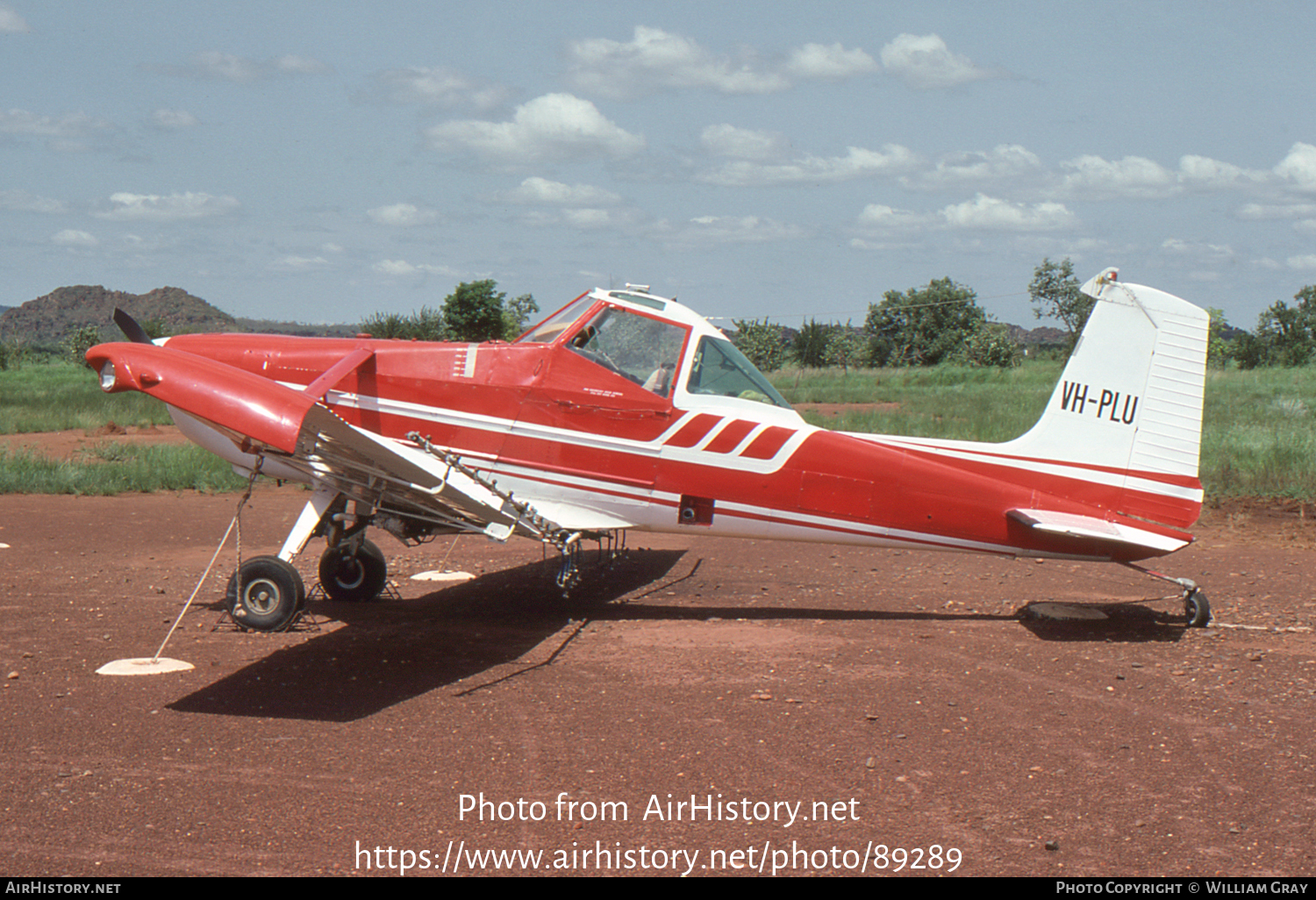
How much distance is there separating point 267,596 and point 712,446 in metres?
3.46

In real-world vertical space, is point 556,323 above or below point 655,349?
above

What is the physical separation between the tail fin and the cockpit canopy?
8.10 ft

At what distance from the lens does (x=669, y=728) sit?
5.44m

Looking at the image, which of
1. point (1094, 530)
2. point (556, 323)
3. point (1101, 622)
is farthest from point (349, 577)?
point (1101, 622)

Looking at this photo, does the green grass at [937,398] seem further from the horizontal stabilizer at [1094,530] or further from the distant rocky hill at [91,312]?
the distant rocky hill at [91,312]

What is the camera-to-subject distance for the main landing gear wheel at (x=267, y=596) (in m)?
7.31

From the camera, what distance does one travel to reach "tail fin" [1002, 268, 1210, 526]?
7398 mm

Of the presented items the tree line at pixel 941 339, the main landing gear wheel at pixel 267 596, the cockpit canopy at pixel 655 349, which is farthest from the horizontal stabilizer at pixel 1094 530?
the tree line at pixel 941 339

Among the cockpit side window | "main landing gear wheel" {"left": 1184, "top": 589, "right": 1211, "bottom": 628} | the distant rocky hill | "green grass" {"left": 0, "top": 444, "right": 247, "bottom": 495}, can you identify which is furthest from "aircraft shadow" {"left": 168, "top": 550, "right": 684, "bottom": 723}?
the distant rocky hill

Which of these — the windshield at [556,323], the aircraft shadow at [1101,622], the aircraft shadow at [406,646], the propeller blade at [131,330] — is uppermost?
the windshield at [556,323]

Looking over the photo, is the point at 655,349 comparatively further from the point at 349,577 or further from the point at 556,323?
the point at 349,577

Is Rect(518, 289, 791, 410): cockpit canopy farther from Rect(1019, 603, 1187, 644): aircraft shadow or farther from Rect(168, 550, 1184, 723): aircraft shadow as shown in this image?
Rect(1019, 603, 1187, 644): aircraft shadow

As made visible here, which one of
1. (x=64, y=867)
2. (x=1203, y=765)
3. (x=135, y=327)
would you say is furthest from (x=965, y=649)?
(x=135, y=327)

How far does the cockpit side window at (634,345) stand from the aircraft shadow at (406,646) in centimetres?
207
